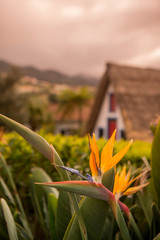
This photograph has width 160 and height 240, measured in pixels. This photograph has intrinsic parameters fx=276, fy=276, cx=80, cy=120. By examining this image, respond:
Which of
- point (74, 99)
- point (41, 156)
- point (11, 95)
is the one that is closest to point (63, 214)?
point (41, 156)

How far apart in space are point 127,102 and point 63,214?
325 inches

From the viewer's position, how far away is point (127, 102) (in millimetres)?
8758

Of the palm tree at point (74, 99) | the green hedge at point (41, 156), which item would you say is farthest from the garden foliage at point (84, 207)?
the palm tree at point (74, 99)

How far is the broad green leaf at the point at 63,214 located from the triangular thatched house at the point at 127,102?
7.15 m

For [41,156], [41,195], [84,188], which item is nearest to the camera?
[84,188]

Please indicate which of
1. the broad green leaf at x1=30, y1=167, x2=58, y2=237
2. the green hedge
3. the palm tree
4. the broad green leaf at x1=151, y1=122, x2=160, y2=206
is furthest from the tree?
the broad green leaf at x1=151, y1=122, x2=160, y2=206

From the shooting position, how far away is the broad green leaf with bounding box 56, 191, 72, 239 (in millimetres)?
694

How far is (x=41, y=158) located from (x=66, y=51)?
87802 millimetres

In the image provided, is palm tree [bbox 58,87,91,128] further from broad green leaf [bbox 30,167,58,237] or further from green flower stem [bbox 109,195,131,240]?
green flower stem [bbox 109,195,131,240]

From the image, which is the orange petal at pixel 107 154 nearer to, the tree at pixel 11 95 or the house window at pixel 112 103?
the house window at pixel 112 103

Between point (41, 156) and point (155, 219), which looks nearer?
point (155, 219)

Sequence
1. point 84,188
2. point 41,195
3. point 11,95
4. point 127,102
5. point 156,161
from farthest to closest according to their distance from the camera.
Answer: point 11,95 → point 127,102 → point 41,195 → point 156,161 → point 84,188

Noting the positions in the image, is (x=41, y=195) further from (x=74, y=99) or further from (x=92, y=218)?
(x=74, y=99)

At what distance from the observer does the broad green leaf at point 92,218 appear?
0.51 meters
